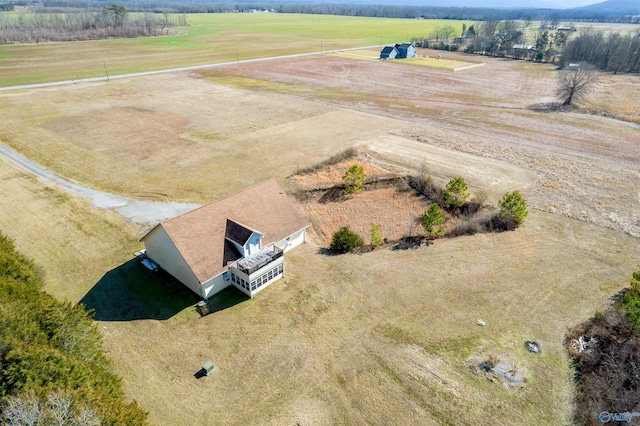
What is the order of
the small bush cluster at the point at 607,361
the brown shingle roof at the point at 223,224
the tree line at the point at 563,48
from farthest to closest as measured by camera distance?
the tree line at the point at 563,48 → the brown shingle roof at the point at 223,224 → the small bush cluster at the point at 607,361

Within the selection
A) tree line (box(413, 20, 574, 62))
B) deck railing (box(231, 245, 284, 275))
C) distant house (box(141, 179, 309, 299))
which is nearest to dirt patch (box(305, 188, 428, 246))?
deck railing (box(231, 245, 284, 275))

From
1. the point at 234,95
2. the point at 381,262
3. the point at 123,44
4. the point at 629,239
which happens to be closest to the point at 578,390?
the point at 381,262

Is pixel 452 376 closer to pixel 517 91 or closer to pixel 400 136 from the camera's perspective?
pixel 400 136

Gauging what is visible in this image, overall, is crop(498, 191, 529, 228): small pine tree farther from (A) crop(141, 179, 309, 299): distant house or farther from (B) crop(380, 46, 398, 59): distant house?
(B) crop(380, 46, 398, 59): distant house

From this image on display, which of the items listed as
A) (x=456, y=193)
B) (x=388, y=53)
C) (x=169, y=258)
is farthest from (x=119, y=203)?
(x=388, y=53)

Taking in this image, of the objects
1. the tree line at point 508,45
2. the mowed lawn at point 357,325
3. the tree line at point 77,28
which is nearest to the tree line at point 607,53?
the tree line at point 508,45

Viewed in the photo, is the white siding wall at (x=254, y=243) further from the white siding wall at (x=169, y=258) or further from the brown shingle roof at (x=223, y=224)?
the white siding wall at (x=169, y=258)
